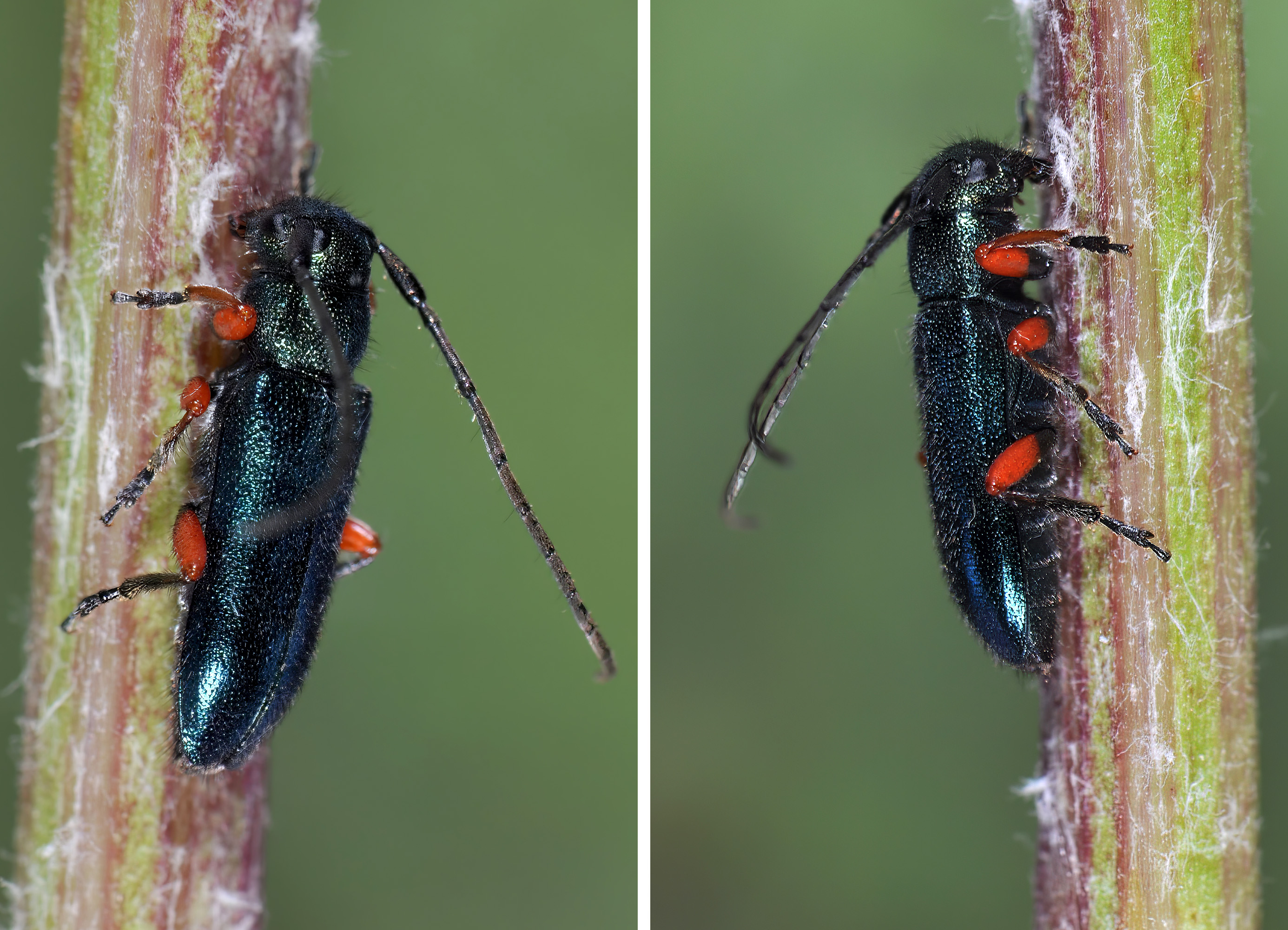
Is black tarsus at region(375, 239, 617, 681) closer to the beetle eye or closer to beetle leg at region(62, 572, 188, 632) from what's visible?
beetle leg at region(62, 572, 188, 632)

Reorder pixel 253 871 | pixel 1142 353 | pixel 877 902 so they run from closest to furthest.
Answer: pixel 1142 353, pixel 253 871, pixel 877 902

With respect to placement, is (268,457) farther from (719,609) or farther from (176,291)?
(719,609)

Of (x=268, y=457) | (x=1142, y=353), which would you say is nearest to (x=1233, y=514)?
(x=1142, y=353)

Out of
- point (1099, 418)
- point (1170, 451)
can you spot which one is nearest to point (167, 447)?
point (1099, 418)

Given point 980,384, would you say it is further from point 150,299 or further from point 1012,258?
point 150,299

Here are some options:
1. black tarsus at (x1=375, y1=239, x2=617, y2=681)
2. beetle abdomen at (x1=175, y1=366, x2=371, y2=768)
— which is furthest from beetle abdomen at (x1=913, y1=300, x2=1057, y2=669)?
beetle abdomen at (x1=175, y1=366, x2=371, y2=768)

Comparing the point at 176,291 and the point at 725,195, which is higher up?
the point at 725,195
